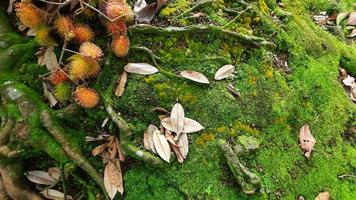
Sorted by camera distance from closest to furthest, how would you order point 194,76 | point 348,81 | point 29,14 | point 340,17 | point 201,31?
point 29,14, point 194,76, point 201,31, point 348,81, point 340,17

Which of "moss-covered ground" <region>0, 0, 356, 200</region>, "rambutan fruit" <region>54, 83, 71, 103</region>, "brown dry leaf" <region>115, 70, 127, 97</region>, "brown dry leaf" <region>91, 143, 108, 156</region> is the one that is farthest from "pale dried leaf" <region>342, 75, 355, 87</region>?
"rambutan fruit" <region>54, 83, 71, 103</region>

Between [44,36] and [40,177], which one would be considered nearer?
[44,36]

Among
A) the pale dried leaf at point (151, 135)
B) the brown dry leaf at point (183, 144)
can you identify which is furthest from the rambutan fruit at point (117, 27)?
the brown dry leaf at point (183, 144)

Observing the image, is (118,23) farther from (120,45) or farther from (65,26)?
(65,26)

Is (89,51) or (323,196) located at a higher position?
(89,51)

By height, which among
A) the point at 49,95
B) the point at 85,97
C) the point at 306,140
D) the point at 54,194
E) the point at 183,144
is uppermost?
the point at 85,97

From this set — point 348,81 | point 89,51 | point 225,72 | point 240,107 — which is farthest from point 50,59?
→ point 348,81

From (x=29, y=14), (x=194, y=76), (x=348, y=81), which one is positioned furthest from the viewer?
(x=348, y=81)

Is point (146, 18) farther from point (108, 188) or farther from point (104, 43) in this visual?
point (108, 188)
